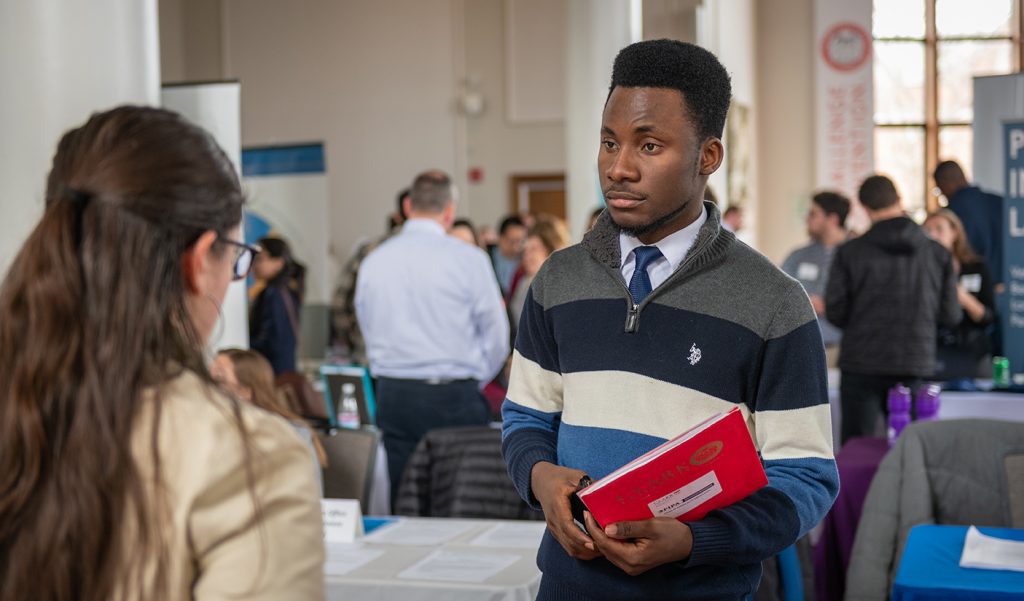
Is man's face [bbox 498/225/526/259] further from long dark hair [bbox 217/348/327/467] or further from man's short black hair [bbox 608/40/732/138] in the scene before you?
man's short black hair [bbox 608/40/732/138]

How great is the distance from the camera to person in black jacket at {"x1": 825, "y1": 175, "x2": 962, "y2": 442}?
202 inches

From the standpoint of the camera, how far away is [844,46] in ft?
40.6

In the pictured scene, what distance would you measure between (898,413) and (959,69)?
32.1 feet

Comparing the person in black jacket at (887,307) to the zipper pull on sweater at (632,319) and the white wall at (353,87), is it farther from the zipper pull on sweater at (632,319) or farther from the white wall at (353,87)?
the white wall at (353,87)

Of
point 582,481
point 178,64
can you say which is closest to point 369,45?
point 178,64

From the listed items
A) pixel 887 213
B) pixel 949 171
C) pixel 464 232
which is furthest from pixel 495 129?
pixel 887 213

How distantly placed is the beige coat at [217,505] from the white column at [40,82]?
91.9 inches

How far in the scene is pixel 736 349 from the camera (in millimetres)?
1540

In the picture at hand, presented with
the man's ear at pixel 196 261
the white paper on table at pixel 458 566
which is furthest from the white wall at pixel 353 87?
the man's ear at pixel 196 261

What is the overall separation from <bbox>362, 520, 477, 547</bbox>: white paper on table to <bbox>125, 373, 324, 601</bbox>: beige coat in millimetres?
1769

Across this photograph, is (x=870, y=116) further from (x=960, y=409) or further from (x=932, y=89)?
(x=960, y=409)

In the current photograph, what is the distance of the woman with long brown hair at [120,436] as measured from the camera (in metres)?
0.97

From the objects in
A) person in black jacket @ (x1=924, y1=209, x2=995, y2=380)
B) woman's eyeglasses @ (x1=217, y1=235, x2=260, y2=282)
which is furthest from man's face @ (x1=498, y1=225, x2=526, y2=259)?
woman's eyeglasses @ (x1=217, y1=235, x2=260, y2=282)

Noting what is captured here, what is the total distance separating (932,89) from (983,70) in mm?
614
